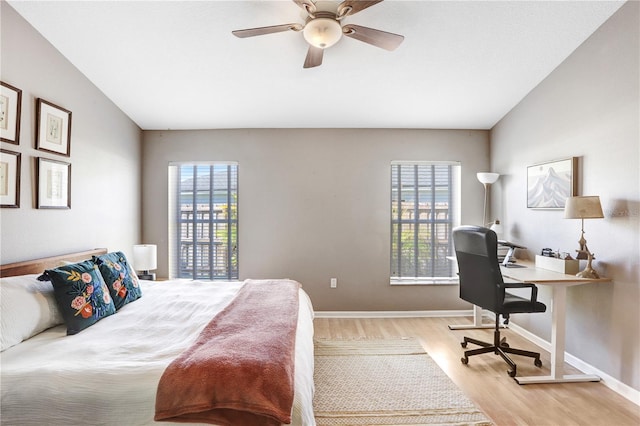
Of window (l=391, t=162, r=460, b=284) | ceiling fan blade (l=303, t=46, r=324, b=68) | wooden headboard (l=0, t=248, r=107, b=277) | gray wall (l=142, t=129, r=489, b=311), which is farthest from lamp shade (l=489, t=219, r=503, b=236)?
wooden headboard (l=0, t=248, r=107, b=277)

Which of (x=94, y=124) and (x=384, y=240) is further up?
(x=94, y=124)

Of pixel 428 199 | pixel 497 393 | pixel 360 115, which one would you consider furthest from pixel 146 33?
pixel 497 393

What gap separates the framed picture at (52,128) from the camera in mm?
2430

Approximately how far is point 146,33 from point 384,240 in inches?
128

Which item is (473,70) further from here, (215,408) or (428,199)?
(215,408)

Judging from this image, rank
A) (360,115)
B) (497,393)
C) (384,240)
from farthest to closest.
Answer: (384,240) → (360,115) → (497,393)

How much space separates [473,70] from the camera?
2.94m

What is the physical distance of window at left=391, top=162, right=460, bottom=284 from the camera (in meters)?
4.06

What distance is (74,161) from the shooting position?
112 inches

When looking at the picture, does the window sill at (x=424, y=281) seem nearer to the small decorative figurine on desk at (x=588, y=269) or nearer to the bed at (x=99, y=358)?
the small decorative figurine on desk at (x=588, y=269)

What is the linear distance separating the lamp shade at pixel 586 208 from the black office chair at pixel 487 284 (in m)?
0.64

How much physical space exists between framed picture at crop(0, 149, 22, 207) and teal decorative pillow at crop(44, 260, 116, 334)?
734 millimetres

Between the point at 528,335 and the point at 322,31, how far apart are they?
360 centimetres

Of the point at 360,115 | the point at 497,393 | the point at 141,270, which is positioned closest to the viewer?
the point at 497,393
